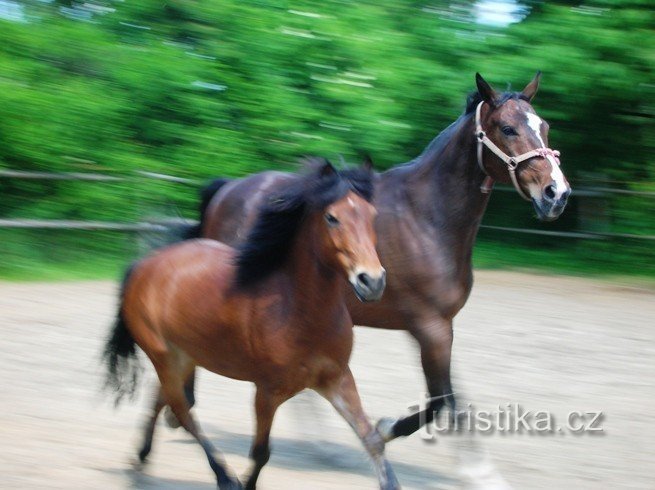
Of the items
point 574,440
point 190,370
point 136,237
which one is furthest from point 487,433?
point 136,237

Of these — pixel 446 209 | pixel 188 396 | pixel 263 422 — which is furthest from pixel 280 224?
pixel 188 396

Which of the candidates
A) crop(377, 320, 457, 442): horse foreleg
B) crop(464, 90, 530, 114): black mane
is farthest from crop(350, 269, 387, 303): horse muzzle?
crop(464, 90, 530, 114): black mane

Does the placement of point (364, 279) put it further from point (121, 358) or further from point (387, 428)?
point (121, 358)

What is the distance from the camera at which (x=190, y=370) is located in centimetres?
445

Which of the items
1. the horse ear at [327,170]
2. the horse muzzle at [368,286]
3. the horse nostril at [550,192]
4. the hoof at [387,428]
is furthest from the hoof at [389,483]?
the horse nostril at [550,192]

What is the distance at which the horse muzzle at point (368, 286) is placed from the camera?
3.48 metres

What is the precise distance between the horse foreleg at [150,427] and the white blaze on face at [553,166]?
2.07 meters

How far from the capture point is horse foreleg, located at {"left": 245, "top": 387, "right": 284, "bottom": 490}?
12.7ft

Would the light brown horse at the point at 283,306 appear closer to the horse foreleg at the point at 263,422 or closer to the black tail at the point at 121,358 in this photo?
the horse foreleg at the point at 263,422

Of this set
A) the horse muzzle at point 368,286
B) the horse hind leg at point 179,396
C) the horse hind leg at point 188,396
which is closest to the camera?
the horse muzzle at point 368,286

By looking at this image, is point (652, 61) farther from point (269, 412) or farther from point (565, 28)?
point (269, 412)

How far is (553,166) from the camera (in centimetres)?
457

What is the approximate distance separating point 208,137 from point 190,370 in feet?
23.7

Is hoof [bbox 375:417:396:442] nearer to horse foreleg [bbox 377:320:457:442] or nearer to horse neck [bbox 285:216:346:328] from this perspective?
horse foreleg [bbox 377:320:457:442]
